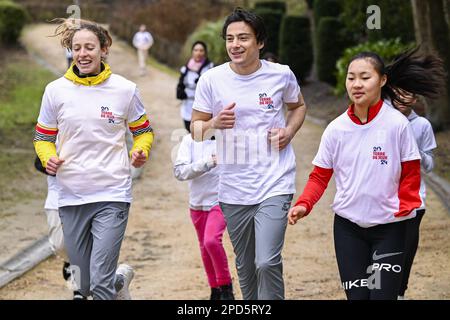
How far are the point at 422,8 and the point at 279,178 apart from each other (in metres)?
11.2

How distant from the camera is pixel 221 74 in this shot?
678cm

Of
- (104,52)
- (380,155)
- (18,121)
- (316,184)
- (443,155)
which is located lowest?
(18,121)

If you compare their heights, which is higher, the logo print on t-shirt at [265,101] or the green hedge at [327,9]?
the logo print on t-shirt at [265,101]

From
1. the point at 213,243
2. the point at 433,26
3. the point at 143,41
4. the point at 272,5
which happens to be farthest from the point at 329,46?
the point at 213,243

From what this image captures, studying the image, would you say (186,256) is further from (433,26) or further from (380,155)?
(433,26)

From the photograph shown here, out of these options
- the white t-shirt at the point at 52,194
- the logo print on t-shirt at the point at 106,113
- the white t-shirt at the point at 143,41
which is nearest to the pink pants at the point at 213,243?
the white t-shirt at the point at 52,194

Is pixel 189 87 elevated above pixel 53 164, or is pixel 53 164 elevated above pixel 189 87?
pixel 53 164

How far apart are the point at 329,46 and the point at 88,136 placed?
1820cm

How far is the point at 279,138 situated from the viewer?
6.66 metres

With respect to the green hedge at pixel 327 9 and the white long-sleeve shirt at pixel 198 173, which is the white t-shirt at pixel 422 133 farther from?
the green hedge at pixel 327 9

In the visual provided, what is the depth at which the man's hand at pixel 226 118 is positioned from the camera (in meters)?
6.52

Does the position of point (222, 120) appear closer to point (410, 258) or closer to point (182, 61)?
point (410, 258)

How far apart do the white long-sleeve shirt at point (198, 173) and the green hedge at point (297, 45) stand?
57.8 feet

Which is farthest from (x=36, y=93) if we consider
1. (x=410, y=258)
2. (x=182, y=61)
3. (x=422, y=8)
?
(x=410, y=258)
